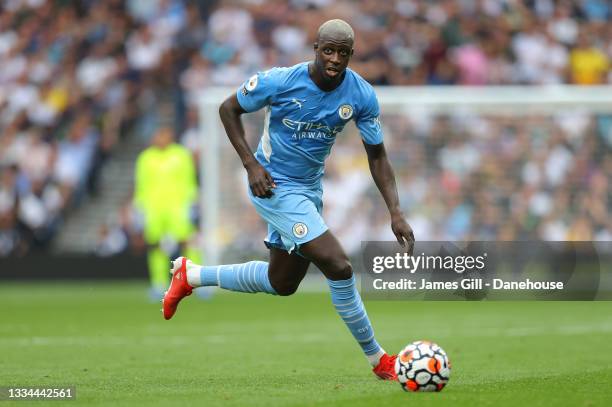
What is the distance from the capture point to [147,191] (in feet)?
55.6

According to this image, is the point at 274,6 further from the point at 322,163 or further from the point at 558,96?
the point at 322,163

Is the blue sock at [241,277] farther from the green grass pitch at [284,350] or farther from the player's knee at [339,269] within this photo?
the player's knee at [339,269]

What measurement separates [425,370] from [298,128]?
1.82 meters

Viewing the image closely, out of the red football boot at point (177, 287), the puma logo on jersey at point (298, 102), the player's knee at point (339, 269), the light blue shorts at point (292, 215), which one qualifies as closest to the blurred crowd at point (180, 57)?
the red football boot at point (177, 287)

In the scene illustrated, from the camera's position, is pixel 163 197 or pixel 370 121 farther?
pixel 163 197

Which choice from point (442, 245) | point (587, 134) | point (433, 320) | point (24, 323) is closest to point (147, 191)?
point (24, 323)

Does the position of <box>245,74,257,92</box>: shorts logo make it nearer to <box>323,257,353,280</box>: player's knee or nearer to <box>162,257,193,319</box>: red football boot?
<box>323,257,353,280</box>: player's knee

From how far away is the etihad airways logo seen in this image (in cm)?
823

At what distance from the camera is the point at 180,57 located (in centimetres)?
2123

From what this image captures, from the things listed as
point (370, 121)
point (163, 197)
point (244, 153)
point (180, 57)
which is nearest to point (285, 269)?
point (244, 153)

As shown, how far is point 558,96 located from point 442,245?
351 inches

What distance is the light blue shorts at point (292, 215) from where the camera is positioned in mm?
7988

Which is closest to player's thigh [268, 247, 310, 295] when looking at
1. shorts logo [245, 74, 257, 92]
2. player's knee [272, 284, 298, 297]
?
player's knee [272, 284, 298, 297]

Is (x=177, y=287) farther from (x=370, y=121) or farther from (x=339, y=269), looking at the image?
(x=370, y=121)
